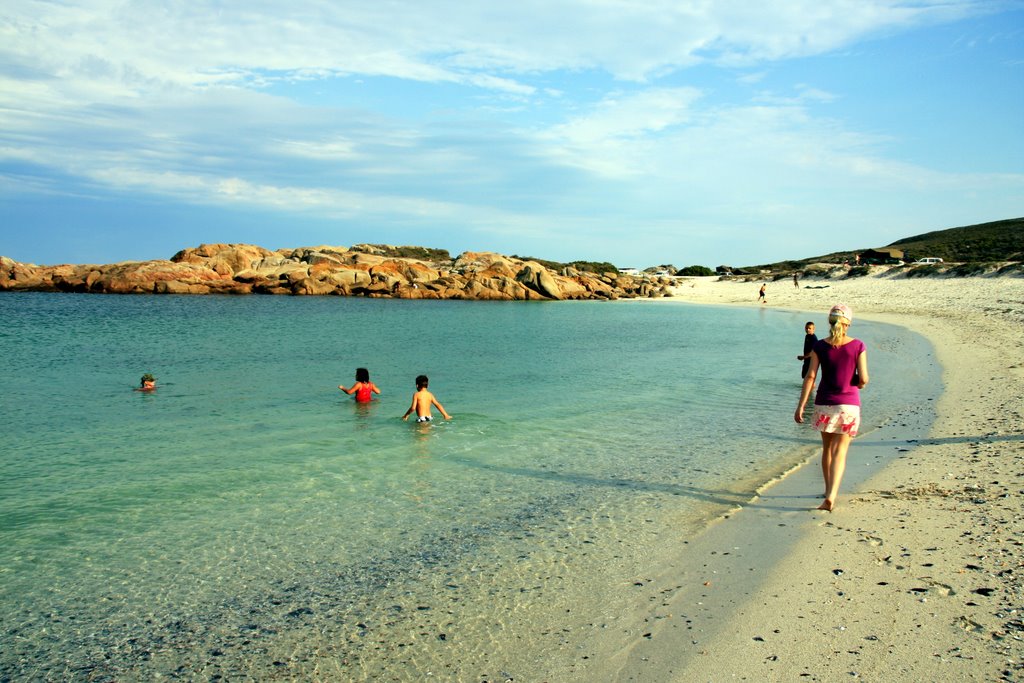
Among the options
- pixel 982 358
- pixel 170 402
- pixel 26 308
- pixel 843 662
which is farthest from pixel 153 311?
pixel 843 662

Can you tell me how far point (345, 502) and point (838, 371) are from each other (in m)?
5.79

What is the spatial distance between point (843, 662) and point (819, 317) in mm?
47421

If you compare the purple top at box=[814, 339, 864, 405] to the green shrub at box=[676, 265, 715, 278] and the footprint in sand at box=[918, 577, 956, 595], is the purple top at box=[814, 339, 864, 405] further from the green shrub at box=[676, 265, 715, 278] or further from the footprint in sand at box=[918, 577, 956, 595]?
the green shrub at box=[676, 265, 715, 278]

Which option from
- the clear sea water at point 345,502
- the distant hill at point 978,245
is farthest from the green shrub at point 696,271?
the clear sea water at point 345,502

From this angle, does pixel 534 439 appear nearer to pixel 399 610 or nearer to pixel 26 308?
pixel 399 610

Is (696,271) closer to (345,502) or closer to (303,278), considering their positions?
(303,278)

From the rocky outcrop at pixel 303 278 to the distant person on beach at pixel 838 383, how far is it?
67.3 metres

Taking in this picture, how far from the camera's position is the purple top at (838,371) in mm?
6656

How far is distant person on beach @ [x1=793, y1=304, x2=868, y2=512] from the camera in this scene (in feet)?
21.9

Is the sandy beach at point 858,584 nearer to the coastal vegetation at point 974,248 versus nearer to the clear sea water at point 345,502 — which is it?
the clear sea water at point 345,502

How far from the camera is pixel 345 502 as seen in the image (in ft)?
27.5

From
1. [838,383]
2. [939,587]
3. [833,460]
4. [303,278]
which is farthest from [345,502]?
[303,278]

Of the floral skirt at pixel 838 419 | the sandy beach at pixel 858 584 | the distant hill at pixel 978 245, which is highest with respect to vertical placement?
the distant hill at pixel 978 245

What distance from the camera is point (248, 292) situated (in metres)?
74.9
